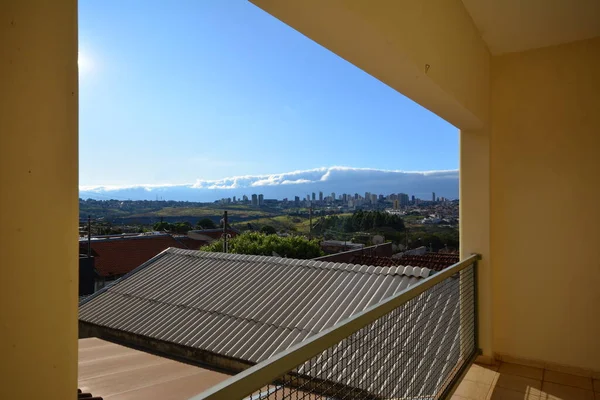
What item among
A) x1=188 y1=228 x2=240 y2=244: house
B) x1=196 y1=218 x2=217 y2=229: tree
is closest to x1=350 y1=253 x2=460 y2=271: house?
x1=196 y1=218 x2=217 y2=229: tree

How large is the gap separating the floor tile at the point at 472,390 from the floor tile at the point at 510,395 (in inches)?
1.9

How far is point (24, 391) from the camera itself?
541 millimetres

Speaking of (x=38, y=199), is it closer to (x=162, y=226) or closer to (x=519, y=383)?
(x=519, y=383)

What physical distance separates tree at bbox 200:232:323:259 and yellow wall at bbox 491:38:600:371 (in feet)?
60.7

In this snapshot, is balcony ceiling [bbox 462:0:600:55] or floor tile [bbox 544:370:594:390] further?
floor tile [bbox 544:370:594:390]

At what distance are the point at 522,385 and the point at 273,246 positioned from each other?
19300 millimetres

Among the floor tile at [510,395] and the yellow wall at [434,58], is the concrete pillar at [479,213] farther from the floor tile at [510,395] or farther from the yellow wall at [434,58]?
the floor tile at [510,395]

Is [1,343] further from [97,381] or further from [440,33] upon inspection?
[97,381]

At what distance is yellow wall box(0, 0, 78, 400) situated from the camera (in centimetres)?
52

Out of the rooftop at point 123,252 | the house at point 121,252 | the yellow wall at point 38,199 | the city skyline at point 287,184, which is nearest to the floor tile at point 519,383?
the yellow wall at point 38,199

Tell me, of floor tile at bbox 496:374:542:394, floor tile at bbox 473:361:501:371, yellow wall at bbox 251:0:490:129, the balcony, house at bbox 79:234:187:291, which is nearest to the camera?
the balcony

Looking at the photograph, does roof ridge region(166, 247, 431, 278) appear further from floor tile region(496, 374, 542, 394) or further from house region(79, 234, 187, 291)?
house region(79, 234, 187, 291)

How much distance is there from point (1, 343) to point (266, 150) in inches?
1422

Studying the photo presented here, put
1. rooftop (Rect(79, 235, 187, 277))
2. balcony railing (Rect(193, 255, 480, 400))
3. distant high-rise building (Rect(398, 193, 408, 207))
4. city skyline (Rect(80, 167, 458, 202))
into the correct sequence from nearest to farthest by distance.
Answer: balcony railing (Rect(193, 255, 480, 400)) < distant high-rise building (Rect(398, 193, 408, 207)) < rooftop (Rect(79, 235, 187, 277)) < city skyline (Rect(80, 167, 458, 202))
